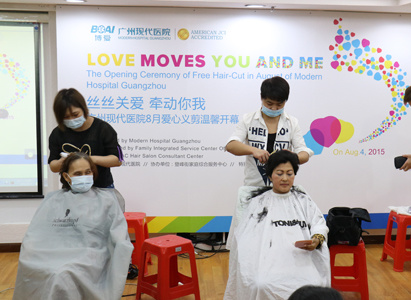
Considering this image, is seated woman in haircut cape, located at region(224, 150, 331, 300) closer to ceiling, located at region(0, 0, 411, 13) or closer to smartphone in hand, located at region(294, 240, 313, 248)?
smartphone in hand, located at region(294, 240, 313, 248)

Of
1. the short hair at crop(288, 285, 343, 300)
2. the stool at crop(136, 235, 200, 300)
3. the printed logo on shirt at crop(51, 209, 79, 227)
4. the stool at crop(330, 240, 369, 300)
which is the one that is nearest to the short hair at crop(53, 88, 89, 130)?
the printed logo on shirt at crop(51, 209, 79, 227)

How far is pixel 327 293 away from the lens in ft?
3.26

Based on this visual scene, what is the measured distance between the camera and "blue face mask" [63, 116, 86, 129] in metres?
2.64

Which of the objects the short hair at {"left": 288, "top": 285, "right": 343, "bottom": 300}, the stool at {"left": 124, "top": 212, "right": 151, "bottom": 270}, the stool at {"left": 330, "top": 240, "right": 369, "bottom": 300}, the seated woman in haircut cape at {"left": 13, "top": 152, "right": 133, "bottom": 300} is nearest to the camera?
the short hair at {"left": 288, "top": 285, "right": 343, "bottom": 300}

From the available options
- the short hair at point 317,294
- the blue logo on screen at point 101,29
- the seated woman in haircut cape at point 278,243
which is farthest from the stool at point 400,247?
the short hair at point 317,294

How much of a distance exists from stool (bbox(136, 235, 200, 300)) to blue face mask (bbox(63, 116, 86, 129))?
35.4 inches

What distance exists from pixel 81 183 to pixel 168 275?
31.8 inches

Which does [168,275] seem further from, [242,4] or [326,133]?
[242,4]

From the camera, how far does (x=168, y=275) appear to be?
9.53ft

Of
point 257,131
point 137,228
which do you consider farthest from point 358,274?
point 137,228

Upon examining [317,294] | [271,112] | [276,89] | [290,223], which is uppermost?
[276,89]

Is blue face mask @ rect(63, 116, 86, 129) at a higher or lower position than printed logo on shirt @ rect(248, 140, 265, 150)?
higher

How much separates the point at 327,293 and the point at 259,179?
6.02 ft

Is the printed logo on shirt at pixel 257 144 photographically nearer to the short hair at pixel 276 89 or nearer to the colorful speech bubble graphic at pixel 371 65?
the short hair at pixel 276 89
